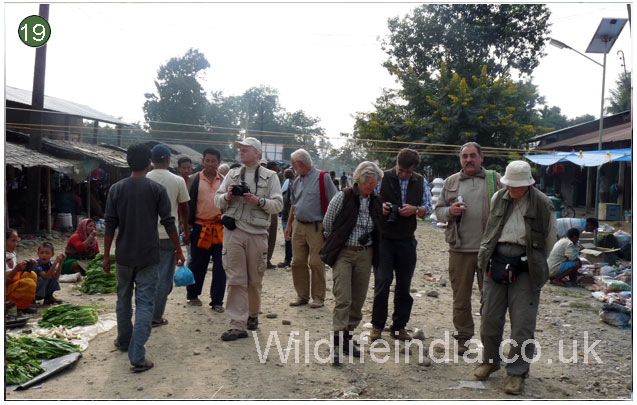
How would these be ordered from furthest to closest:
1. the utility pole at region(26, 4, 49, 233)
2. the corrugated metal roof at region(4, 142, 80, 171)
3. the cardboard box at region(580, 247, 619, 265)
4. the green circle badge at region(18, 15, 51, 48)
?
the utility pole at region(26, 4, 49, 233) < the corrugated metal roof at region(4, 142, 80, 171) < the cardboard box at region(580, 247, 619, 265) < the green circle badge at region(18, 15, 51, 48)

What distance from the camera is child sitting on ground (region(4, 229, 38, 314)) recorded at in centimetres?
538

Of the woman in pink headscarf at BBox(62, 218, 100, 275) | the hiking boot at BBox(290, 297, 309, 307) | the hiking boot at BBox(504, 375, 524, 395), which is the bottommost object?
the hiking boot at BBox(290, 297, 309, 307)

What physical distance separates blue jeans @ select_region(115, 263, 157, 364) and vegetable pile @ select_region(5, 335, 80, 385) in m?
0.52

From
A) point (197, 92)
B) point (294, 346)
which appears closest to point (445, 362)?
point (294, 346)

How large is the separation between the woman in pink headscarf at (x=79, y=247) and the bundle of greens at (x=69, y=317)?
7.02ft

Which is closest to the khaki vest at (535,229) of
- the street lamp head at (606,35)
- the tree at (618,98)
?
the street lamp head at (606,35)

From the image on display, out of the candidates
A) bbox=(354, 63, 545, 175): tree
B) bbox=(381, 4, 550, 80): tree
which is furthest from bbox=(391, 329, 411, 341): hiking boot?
bbox=(381, 4, 550, 80): tree

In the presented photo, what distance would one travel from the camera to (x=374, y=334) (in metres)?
4.85

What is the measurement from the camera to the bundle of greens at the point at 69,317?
5.02m

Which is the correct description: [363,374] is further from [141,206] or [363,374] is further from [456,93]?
[456,93]

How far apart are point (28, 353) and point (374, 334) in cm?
294

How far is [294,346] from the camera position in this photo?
4629 millimetres

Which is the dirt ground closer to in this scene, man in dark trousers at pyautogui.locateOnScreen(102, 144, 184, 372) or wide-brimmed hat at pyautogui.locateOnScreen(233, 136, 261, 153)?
man in dark trousers at pyautogui.locateOnScreen(102, 144, 184, 372)

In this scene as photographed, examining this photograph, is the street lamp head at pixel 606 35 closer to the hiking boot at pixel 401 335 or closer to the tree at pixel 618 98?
the hiking boot at pixel 401 335
